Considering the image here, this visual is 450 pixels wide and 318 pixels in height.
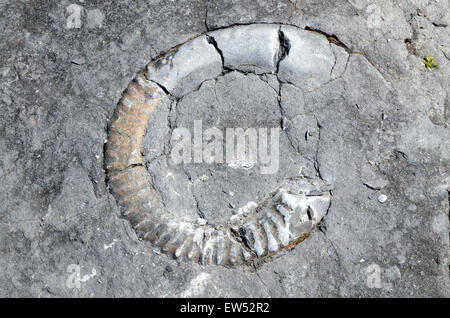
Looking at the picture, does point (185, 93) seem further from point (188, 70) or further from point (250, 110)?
point (250, 110)

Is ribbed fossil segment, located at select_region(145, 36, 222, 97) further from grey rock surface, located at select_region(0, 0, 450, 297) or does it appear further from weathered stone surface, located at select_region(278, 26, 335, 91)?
weathered stone surface, located at select_region(278, 26, 335, 91)

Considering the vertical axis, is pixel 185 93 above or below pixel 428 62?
below

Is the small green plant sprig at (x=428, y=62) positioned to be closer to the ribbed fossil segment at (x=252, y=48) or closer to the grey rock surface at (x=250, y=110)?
the grey rock surface at (x=250, y=110)

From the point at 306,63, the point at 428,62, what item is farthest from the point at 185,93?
the point at 428,62

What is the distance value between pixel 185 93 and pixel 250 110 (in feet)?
1.17

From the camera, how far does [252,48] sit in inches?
95.1

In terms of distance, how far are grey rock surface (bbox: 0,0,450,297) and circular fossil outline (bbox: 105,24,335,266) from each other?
5 cm

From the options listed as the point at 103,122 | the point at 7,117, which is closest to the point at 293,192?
the point at 103,122

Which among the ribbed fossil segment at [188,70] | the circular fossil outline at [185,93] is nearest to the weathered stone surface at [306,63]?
the circular fossil outline at [185,93]

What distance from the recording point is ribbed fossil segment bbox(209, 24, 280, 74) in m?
2.41

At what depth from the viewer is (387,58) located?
2422 mm

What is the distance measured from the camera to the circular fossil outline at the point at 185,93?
7.32ft

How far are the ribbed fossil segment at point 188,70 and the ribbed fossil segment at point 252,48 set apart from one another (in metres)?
0.06

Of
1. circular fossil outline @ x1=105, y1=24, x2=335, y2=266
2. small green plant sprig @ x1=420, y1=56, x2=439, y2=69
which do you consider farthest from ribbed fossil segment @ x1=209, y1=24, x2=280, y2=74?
small green plant sprig @ x1=420, y1=56, x2=439, y2=69
